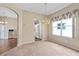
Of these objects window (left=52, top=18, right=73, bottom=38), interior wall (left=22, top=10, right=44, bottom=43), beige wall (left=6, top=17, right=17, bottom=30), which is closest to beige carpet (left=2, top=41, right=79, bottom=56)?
window (left=52, top=18, right=73, bottom=38)

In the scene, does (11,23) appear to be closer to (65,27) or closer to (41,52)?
(65,27)

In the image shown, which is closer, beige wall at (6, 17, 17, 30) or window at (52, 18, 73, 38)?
window at (52, 18, 73, 38)

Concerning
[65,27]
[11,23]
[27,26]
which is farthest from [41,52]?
[11,23]

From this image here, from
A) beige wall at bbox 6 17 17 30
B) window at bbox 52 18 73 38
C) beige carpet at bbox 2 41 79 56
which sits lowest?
beige carpet at bbox 2 41 79 56

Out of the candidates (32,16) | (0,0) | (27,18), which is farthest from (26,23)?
(0,0)

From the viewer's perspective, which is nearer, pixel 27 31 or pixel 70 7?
pixel 70 7

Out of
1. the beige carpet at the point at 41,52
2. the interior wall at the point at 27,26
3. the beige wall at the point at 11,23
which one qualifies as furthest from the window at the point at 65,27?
the beige wall at the point at 11,23

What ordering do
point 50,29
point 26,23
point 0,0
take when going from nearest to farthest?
point 0,0, point 26,23, point 50,29

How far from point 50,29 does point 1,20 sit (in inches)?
232

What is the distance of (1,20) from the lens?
11.4 meters

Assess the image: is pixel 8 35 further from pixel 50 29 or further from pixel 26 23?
pixel 50 29

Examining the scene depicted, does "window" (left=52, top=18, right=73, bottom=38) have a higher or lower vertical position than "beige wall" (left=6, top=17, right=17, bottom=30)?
lower

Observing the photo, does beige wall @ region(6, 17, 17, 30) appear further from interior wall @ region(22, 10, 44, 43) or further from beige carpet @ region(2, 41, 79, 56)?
beige carpet @ region(2, 41, 79, 56)

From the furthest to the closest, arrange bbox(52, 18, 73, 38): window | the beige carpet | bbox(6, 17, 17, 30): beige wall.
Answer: bbox(6, 17, 17, 30): beige wall
bbox(52, 18, 73, 38): window
the beige carpet
